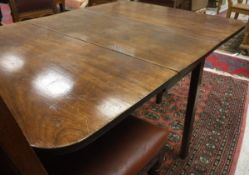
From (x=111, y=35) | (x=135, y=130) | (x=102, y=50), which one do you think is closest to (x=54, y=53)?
(x=102, y=50)

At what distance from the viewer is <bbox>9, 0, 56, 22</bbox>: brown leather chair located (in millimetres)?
1675

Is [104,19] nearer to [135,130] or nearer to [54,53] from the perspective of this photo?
[54,53]

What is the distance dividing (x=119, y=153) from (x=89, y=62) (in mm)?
347

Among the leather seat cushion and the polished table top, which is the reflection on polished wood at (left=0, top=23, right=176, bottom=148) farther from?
the leather seat cushion

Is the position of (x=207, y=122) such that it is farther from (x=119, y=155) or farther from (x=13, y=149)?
(x=13, y=149)

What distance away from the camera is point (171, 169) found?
1383 mm

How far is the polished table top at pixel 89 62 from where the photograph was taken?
635 millimetres

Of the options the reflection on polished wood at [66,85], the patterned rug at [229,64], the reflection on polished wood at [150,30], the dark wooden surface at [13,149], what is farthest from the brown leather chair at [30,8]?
the patterned rug at [229,64]

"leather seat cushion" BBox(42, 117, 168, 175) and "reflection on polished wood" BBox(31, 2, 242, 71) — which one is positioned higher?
"reflection on polished wood" BBox(31, 2, 242, 71)

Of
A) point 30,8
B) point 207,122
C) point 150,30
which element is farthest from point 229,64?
point 30,8

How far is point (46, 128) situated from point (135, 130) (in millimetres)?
437

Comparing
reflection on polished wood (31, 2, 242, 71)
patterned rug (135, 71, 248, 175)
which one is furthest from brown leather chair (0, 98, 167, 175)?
patterned rug (135, 71, 248, 175)

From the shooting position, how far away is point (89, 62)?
0.92m

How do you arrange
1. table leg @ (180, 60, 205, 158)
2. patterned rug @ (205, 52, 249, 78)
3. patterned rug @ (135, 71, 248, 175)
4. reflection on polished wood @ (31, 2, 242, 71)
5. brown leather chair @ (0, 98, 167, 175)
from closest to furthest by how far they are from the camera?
brown leather chair @ (0, 98, 167, 175) < reflection on polished wood @ (31, 2, 242, 71) < table leg @ (180, 60, 205, 158) < patterned rug @ (135, 71, 248, 175) < patterned rug @ (205, 52, 249, 78)
